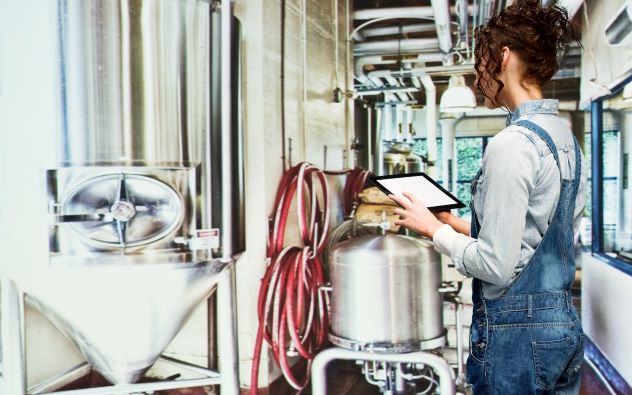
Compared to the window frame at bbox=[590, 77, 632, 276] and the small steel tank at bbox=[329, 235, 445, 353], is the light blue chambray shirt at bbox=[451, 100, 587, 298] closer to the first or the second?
→ the small steel tank at bbox=[329, 235, 445, 353]

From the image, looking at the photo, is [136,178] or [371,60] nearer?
[136,178]

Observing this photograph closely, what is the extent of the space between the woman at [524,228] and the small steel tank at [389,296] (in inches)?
49.6

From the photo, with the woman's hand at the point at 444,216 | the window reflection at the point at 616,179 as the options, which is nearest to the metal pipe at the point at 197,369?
the woman's hand at the point at 444,216

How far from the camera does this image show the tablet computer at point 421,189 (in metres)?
1.47

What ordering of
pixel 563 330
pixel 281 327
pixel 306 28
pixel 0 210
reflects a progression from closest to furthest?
1. pixel 563 330
2. pixel 0 210
3. pixel 281 327
4. pixel 306 28

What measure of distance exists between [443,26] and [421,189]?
2.03m

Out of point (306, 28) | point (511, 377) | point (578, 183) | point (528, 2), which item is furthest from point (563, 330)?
point (306, 28)

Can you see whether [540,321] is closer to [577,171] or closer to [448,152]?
[577,171]

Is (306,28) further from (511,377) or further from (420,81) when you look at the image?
(511,377)

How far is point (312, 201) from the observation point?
329 cm

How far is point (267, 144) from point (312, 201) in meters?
0.49

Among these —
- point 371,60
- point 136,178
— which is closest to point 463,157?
point 371,60

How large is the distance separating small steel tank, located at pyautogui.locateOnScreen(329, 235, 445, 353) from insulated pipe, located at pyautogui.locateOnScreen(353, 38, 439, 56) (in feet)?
4.73

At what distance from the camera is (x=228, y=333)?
2.46 metres
